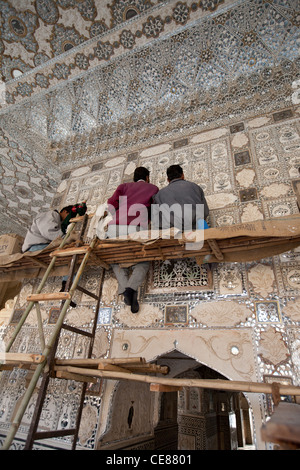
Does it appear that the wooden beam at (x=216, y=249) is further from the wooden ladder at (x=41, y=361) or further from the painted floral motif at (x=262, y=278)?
the wooden ladder at (x=41, y=361)

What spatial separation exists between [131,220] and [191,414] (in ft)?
14.1

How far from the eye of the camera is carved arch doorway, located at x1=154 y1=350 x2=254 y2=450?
4.02 metres

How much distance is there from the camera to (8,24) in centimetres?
322

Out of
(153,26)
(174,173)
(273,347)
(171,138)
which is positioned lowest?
(273,347)

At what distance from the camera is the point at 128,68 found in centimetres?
→ 397

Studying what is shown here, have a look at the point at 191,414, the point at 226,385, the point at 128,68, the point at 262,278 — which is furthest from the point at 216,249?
the point at 191,414

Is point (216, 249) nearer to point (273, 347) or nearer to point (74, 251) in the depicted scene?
point (273, 347)

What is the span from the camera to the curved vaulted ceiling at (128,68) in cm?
316

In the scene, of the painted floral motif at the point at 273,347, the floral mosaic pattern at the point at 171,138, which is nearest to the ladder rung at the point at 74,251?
the floral mosaic pattern at the point at 171,138

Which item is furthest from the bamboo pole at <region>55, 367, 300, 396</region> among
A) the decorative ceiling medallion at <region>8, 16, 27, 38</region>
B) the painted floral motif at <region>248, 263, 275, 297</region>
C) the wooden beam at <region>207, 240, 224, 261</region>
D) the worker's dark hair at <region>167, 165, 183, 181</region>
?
the decorative ceiling medallion at <region>8, 16, 27, 38</region>
